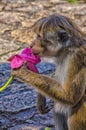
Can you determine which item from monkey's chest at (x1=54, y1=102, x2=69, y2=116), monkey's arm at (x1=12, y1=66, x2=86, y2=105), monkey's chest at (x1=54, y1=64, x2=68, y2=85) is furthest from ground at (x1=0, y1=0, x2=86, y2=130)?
monkey's arm at (x1=12, y1=66, x2=86, y2=105)

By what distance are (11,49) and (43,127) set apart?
3.67 m

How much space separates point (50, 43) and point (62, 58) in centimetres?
21

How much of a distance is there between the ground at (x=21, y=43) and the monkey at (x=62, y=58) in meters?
1.12

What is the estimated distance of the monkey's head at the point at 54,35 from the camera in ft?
18.7

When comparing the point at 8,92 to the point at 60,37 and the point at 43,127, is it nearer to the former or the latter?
the point at 43,127

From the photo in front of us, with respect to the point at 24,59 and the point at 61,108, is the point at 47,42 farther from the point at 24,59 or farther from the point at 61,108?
the point at 61,108

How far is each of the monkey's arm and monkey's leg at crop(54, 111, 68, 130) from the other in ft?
1.65

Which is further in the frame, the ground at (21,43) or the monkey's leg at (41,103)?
the ground at (21,43)

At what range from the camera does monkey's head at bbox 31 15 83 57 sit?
570 cm

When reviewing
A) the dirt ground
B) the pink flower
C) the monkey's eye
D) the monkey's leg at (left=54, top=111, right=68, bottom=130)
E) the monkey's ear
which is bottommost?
the dirt ground

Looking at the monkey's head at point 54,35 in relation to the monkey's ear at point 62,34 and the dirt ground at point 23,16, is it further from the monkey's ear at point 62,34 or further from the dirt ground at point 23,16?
the dirt ground at point 23,16

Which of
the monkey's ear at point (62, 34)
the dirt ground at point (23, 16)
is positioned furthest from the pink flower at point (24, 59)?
the dirt ground at point (23, 16)

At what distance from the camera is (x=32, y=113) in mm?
7082

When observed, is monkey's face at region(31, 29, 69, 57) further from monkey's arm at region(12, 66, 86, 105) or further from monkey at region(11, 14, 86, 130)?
monkey's arm at region(12, 66, 86, 105)
